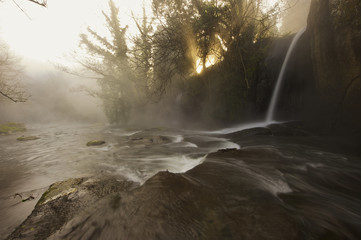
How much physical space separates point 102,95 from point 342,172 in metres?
17.2

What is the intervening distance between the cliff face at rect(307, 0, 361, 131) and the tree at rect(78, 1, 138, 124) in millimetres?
12134

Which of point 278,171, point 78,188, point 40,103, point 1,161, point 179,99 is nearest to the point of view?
point 78,188

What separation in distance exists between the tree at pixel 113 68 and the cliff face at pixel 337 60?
12134 mm

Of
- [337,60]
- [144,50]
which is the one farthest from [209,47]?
[337,60]

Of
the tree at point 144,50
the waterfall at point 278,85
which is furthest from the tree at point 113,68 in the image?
the waterfall at point 278,85

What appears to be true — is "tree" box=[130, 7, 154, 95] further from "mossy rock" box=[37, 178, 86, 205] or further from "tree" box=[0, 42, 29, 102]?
"mossy rock" box=[37, 178, 86, 205]

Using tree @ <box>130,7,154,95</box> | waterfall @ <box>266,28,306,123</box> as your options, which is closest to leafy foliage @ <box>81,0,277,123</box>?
tree @ <box>130,7,154,95</box>

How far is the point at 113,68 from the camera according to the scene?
16.1 meters

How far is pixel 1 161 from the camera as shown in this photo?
16.8 feet

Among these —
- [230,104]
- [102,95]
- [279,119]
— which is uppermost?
[102,95]

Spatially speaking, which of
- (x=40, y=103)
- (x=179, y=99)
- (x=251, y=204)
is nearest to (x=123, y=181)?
(x=251, y=204)

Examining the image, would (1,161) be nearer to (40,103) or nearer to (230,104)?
(230,104)

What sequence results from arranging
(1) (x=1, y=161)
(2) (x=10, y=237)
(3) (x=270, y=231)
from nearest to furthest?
(3) (x=270, y=231)
(2) (x=10, y=237)
(1) (x=1, y=161)

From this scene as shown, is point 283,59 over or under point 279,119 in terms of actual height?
over
